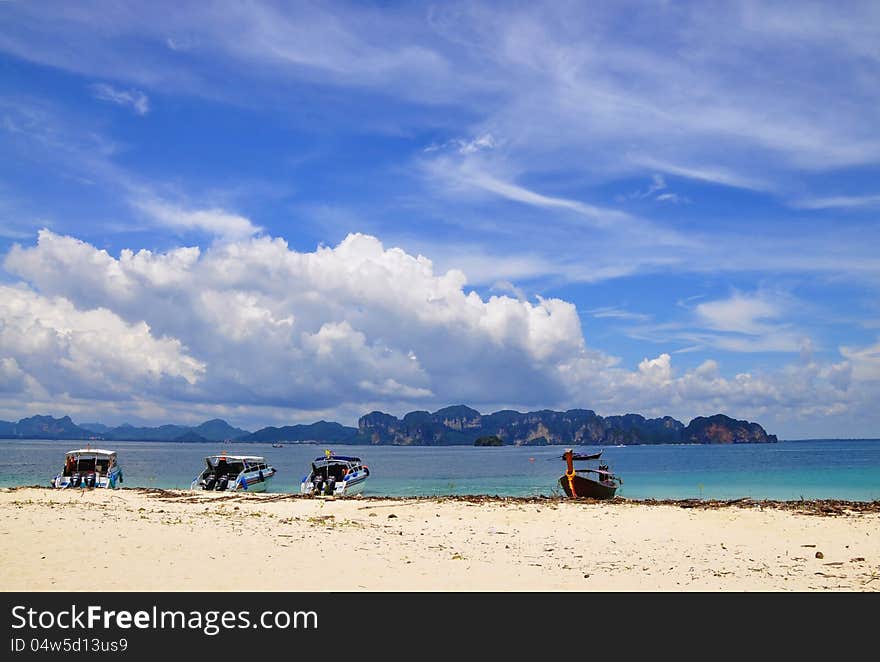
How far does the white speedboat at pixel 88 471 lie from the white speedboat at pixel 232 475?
17.5 ft

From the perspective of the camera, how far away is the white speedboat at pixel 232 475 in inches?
1834

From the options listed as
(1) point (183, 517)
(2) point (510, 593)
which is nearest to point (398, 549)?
(2) point (510, 593)

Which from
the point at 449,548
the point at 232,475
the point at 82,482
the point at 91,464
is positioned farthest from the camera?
the point at 91,464

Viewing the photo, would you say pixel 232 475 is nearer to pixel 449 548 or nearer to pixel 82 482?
pixel 82 482

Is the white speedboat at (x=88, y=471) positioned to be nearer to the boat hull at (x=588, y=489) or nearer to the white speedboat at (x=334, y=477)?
the white speedboat at (x=334, y=477)

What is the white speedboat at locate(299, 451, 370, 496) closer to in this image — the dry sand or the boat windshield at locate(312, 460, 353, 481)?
the boat windshield at locate(312, 460, 353, 481)

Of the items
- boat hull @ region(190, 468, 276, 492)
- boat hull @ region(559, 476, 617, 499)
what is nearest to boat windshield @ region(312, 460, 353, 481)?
boat hull @ region(190, 468, 276, 492)

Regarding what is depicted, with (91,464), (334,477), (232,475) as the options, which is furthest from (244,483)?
(91,464)

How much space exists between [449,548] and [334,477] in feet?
105

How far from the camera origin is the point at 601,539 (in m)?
20.0

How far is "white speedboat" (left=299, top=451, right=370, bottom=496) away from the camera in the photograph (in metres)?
43.4

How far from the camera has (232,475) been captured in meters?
48.6
